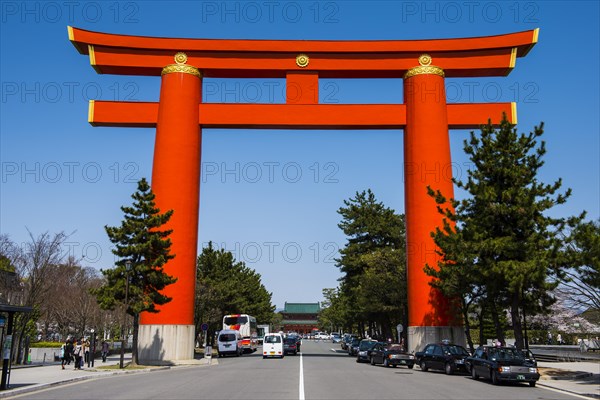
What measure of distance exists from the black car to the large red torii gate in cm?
675

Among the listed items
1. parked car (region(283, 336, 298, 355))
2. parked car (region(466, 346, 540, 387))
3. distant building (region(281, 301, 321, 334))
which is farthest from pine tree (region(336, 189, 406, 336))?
distant building (region(281, 301, 321, 334))

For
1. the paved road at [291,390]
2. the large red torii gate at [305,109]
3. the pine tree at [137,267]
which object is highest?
the large red torii gate at [305,109]

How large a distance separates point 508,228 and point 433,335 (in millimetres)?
10796

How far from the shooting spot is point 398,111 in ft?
128

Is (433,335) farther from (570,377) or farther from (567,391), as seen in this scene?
(567,391)

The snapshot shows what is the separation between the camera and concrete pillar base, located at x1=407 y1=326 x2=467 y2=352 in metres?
36.1

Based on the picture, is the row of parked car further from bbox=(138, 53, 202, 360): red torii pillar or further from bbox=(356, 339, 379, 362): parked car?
bbox=(138, 53, 202, 360): red torii pillar

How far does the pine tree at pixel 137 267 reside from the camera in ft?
104

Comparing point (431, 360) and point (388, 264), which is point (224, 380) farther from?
point (388, 264)

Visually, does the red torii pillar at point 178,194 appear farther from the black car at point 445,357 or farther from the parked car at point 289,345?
the parked car at point 289,345

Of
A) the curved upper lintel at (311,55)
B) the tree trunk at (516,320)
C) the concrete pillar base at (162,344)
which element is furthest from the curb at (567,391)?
the curved upper lintel at (311,55)

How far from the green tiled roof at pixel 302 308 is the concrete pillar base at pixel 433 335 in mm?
153305

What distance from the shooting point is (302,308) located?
19038 cm

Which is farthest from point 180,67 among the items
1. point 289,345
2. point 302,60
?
point 289,345
